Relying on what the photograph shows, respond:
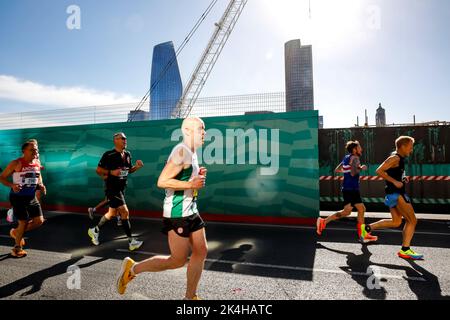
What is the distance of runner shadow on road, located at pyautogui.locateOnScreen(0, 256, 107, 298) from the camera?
3557 mm

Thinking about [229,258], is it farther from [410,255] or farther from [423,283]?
[410,255]

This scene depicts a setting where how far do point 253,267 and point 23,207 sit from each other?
4.15 metres

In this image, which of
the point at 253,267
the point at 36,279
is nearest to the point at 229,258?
the point at 253,267

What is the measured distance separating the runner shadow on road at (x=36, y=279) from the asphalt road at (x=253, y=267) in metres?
0.01

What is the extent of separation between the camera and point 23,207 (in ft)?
16.9

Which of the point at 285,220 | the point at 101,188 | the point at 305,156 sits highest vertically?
the point at 305,156

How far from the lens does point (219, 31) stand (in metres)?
51.8

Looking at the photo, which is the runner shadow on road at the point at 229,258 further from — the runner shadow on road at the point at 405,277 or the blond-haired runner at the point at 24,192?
the blond-haired runner at the point at 24,192

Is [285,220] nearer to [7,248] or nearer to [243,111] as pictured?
[243,111]

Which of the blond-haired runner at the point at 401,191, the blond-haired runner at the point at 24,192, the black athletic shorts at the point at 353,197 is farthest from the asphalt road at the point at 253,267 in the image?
the black athletic shorts at the point at 353,197

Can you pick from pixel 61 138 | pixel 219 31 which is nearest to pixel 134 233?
pixel 61 138

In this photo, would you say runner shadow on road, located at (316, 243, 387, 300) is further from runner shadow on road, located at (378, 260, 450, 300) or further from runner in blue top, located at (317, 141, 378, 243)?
runner in blue top, located at (317, 141, 378, 243)

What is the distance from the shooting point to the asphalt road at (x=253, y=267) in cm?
350
